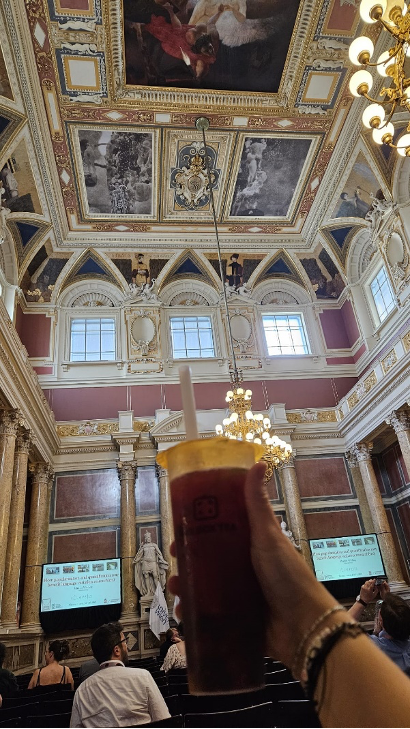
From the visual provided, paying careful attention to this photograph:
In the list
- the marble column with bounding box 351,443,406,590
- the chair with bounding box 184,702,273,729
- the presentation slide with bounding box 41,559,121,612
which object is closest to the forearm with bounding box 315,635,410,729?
the chair with bounding box 184,702,273,729

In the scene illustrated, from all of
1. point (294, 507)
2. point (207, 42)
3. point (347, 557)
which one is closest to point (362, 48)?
point (207, 42)

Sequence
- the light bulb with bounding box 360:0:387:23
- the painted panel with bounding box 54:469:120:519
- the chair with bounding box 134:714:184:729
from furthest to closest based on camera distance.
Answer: the painted panel with bounding box 54:469:120:519
the light bulb with bounding box 360:0:387:23
the chair with bounding box 134:714:184:729

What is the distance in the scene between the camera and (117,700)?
2350 mm

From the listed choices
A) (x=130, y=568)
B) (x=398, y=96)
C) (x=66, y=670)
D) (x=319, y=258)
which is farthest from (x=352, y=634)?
(x=319, y=258)

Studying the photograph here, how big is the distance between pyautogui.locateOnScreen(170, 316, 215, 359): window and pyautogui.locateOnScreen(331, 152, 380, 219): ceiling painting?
4.77 m

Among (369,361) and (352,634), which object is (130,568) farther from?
(352,634)

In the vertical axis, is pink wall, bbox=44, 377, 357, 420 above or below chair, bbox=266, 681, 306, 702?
above

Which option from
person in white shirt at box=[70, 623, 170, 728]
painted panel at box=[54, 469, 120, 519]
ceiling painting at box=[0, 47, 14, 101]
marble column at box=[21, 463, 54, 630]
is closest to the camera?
person in white shirt at box=[70, 623, 170, 728]

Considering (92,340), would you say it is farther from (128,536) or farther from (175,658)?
(175,658)

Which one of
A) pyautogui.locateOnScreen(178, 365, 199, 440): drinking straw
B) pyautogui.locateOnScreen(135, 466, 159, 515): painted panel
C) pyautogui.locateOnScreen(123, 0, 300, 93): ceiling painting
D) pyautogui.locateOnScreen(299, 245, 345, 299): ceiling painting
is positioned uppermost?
pyautogui.locateOnScreen(123, 0, 300, 93): ceiling painting

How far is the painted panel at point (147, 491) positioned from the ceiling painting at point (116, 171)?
6.91 metres

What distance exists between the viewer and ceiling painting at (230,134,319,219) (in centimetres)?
1177

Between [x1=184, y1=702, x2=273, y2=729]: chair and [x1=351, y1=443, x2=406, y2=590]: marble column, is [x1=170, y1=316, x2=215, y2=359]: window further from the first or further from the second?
[x1=184, y1=702, x2=273, y2=729]: chair

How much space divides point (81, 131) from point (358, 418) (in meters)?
9.40
